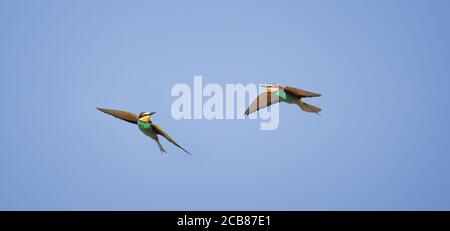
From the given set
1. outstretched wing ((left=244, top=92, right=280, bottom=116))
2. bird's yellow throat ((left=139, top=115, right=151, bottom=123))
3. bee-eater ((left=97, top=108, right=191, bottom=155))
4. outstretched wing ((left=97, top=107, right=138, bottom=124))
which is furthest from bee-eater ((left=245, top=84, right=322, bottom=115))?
outstretched wing ((left=97, top=107, right=138, bottom=124))

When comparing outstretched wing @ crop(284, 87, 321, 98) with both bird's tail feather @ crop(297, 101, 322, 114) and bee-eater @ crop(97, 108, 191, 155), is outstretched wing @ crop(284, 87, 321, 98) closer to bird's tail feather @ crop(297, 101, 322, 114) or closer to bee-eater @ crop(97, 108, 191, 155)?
bird's tail feather @ crop(297, 101, 322, 114)

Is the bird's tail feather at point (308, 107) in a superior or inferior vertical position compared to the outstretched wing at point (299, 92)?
inferior

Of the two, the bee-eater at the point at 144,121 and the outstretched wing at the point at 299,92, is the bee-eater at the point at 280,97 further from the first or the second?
the bee-eater at the point at 144,121

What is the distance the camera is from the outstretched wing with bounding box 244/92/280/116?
11258 millimetres

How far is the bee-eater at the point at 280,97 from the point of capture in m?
11.3

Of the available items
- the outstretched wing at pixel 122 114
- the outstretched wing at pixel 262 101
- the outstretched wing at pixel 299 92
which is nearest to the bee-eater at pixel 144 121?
the outstretched wing at pixel 122 114

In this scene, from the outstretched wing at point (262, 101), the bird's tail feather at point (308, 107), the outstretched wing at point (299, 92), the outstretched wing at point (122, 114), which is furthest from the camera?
the bird's tail feather at point (308, 107)

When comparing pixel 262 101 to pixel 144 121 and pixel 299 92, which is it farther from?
pixel 144 121

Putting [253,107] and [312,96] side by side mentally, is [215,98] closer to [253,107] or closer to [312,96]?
[253,107]

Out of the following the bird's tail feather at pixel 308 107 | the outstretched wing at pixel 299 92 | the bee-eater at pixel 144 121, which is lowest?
the bee-eater at pixel 144 121

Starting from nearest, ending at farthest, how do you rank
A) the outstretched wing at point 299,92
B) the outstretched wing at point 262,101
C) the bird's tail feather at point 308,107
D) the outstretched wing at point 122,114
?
1. the outstretched wing at point 299,92
2. the outstretched wing at point 262,101
3. the outstretched wing at point 122,114
4. the bird's tail feather at point 308,107

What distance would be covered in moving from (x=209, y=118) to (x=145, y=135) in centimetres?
121
